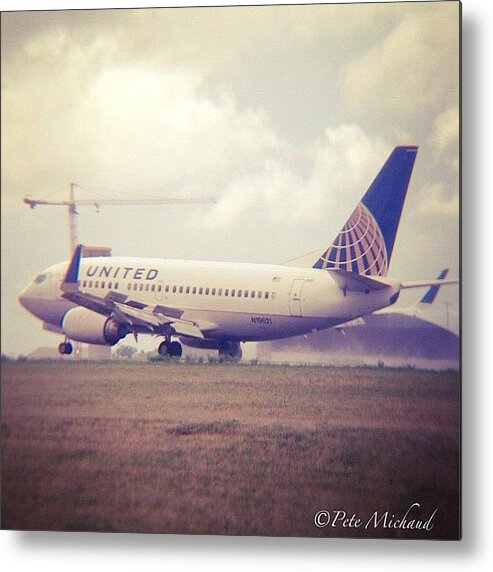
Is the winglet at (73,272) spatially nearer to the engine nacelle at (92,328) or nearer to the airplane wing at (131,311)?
the airplane wing at (131,311)

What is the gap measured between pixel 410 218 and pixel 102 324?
1814 mm

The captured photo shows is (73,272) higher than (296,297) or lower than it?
higher

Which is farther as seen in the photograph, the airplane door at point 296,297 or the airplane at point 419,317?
the airplane door at point 296,297

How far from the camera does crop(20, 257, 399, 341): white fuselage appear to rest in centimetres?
568

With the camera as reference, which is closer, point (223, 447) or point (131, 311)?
point (223, 447)

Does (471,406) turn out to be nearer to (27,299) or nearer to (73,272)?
(73,272)

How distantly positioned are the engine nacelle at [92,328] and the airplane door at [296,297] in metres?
0.94

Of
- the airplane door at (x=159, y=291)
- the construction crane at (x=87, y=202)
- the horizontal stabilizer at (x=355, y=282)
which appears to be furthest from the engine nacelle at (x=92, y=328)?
the horizontal stabilizer at (x=355, y=282)

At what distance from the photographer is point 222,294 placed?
5855 mm

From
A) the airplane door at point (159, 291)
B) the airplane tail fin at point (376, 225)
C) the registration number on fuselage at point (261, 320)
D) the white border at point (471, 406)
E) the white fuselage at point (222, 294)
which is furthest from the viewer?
the airplane door at point (159, 291)
